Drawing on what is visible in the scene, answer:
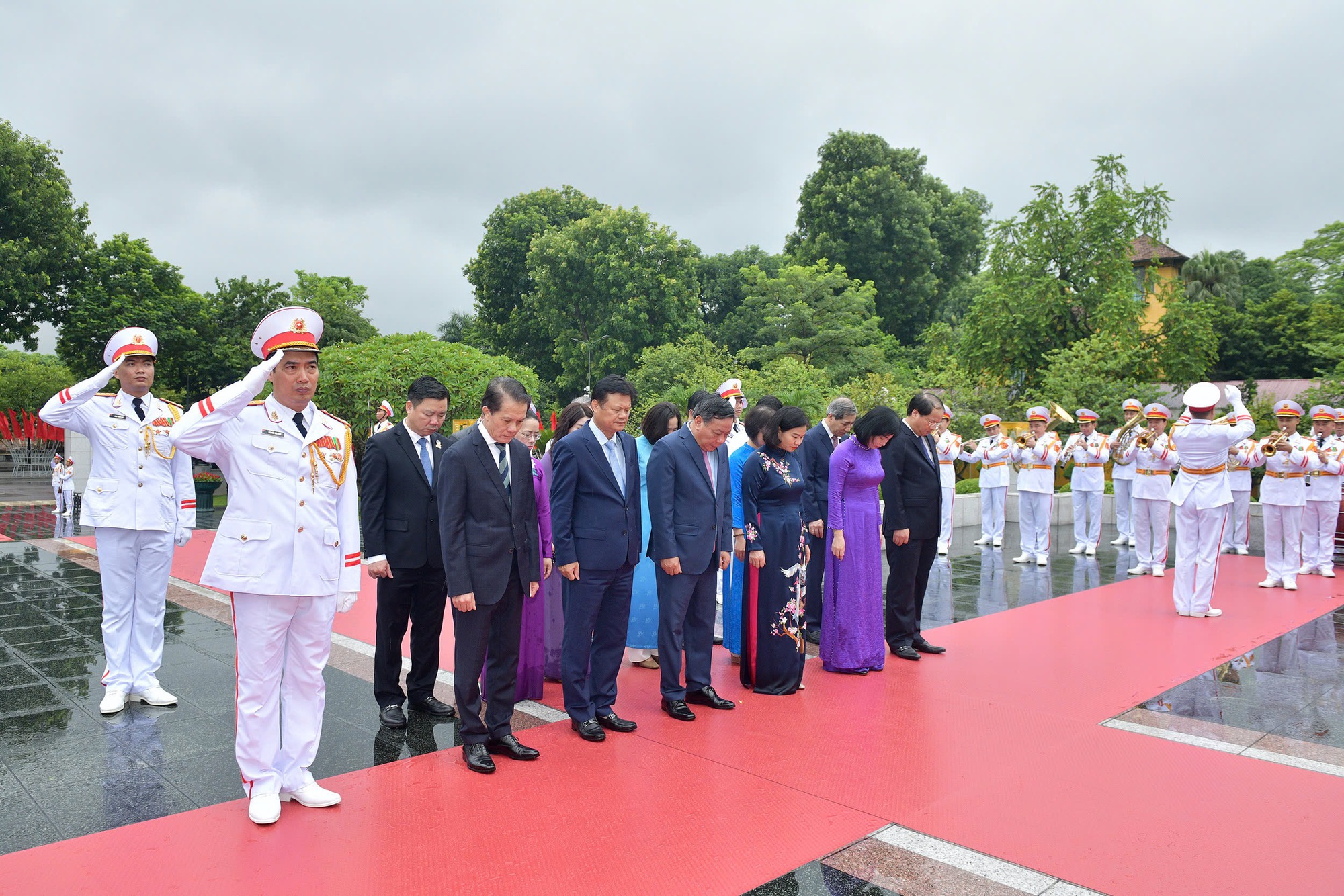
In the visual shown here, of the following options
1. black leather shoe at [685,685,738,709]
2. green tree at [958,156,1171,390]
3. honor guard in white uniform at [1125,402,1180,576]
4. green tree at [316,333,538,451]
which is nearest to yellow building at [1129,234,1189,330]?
green tree at [958,156,1171,390]

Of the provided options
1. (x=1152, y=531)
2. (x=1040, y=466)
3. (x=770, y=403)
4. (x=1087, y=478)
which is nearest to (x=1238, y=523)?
(x=1087, y=478)

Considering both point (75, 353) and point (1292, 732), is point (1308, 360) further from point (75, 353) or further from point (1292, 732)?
point (75, 353)

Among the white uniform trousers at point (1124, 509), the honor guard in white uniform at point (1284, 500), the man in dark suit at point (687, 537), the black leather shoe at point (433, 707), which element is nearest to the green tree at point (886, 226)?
the white uniform trousers at point (1124, 509)

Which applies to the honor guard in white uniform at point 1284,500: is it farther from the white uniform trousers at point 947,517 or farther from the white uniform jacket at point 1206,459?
the white uniform trousers at point 947,517

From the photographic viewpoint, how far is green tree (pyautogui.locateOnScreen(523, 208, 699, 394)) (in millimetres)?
32281

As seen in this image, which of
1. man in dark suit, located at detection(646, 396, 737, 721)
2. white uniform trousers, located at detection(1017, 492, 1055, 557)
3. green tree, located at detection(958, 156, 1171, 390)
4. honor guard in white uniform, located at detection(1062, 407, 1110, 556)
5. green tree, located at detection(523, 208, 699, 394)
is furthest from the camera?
green tree, located at detection(523, 208, 699, 394)

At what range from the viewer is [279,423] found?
138 inches

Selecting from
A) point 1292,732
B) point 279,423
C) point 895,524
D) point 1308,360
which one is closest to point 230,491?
point 279,423

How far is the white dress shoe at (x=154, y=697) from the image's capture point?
4.85 m

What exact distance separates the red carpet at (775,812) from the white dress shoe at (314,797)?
42 mm

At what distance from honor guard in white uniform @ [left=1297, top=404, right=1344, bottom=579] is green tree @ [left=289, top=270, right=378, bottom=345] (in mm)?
31131

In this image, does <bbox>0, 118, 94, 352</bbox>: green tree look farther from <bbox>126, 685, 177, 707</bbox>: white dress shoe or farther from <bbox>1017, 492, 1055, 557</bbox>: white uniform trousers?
<bbox>1017, 492, 1055, 557</bbox>: white uniform trousers

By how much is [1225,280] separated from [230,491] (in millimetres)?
41370

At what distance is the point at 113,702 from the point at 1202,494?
8.19 m
